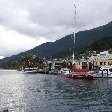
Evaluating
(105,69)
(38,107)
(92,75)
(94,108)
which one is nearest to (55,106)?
(38,107)

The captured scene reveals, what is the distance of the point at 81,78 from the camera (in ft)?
491

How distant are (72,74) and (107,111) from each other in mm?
101283

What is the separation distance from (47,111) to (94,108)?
327 inches

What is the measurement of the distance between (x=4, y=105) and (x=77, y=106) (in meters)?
13.7

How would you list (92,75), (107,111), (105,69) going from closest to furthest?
(107,111) < (92,75) < (105,69)

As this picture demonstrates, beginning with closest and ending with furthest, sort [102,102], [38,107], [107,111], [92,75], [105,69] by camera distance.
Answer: [107,111]
[38,107]
[102,102]
[92,75]
[105,69]

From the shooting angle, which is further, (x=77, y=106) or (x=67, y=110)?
(x=77, y=106)

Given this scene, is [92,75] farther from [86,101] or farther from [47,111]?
[47,111]

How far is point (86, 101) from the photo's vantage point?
6481 centimetres

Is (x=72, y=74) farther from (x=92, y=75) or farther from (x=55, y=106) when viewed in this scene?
(x=55, y=106)

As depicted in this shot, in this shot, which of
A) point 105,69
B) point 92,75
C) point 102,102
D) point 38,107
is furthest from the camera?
point 105,69

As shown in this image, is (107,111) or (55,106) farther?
(55,106)

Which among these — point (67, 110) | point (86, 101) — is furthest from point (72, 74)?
point (67, 110)

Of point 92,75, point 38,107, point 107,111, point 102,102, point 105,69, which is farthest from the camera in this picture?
point 105,69
